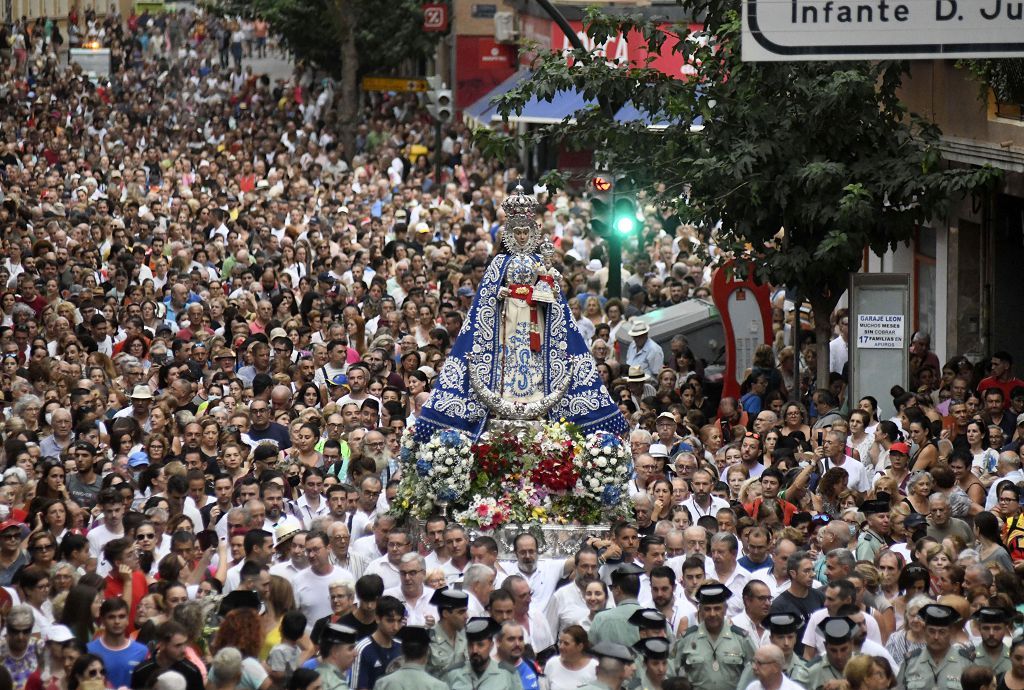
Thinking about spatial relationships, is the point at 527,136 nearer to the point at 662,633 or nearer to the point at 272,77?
the point at 662,633

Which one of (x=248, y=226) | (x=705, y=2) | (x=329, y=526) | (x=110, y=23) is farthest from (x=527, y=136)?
(x=110, y=23)

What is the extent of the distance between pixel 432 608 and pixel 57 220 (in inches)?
635

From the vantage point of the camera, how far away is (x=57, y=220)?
2784 cm

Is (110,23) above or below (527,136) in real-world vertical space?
above

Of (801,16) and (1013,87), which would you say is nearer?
(801,16)

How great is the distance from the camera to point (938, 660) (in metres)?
11.5

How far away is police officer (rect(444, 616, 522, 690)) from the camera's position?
11.2 m

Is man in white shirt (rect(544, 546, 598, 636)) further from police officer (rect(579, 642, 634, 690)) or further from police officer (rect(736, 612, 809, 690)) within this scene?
police officer (rect(579, 642, 634, 690))

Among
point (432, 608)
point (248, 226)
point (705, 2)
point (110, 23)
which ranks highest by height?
point (110, 23)

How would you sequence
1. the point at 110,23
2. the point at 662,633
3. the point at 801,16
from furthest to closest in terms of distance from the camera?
the point at 110,23 → the point at 801,16 → the point at 662,633

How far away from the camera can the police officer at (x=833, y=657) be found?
11.3m

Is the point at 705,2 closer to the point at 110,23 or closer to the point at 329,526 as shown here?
the point at 329,526

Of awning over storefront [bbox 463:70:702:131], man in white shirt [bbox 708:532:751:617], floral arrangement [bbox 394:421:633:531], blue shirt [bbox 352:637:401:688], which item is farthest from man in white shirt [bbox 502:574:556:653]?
awning over storefront [bbox 463:70:702:131]

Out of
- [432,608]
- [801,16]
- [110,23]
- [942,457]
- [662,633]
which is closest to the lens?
[662,633]
